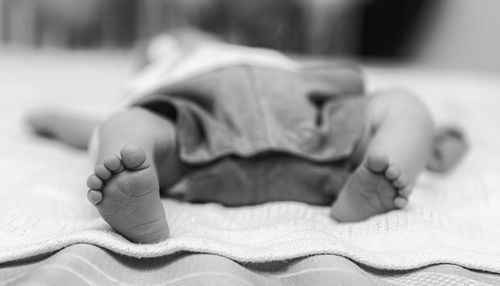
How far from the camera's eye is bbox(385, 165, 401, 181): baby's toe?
1.87 feet

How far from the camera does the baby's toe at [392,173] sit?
570mm

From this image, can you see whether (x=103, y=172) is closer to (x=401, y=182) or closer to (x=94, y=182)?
(x=94, y=182)

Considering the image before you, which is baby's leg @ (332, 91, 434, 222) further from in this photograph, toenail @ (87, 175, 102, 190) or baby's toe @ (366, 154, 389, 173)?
toenail @ (87, 175, 102, 190)

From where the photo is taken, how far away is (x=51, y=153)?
982mm

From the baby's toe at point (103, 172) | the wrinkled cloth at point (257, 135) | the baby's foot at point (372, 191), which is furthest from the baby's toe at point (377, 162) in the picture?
the baby's toe at point (103, 172)

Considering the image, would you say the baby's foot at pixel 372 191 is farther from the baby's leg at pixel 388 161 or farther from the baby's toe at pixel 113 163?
the baby's toe at pixel 113 163

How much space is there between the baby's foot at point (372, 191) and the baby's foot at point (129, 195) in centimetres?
20

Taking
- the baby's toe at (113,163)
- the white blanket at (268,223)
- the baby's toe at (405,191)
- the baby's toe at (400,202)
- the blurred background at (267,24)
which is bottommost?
the blurred background at (267,24)

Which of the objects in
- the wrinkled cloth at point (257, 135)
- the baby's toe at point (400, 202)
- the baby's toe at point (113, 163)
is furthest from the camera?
the wrinkled cloth at point (257, 135)

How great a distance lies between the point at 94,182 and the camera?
506mm

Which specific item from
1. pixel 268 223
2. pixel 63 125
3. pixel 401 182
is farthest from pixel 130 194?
pixel 63 125

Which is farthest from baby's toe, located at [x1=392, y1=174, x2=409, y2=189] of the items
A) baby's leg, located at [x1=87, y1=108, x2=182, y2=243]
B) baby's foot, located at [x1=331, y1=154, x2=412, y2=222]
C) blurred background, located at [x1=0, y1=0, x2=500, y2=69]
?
blurred background, located at [x1=0, y1=0, x2=500, y2=69]

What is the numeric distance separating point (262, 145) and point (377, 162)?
A: 0.60ft

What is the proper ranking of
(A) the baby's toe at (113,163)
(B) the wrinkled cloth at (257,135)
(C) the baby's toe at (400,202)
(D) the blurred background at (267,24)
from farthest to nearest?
(D) the blurred background at (267,24)
(B) the wrinkled cloth at (257,135)
(C) the baby's toe at (400,202)
(A) the baby's toe at (113,163)
